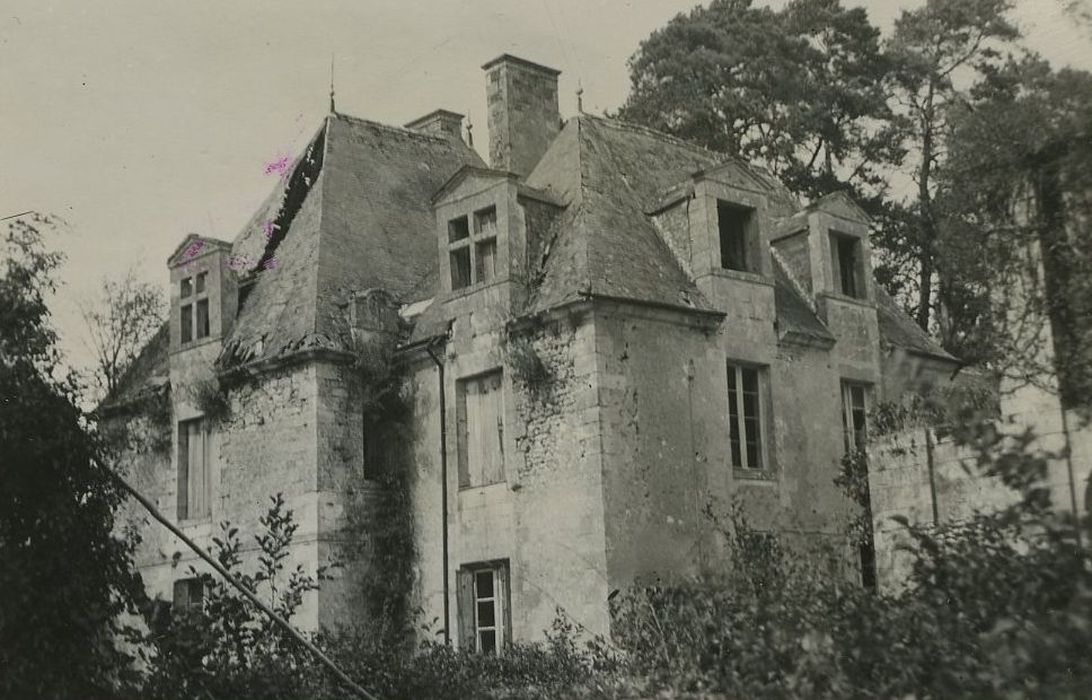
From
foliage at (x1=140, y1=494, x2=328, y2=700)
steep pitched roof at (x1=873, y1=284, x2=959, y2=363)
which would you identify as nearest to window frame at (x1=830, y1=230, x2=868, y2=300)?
steep pitched roof at (x1=873, y1=284, x2=959, y2=363)

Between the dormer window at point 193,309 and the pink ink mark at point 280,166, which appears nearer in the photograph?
the dormer window at point 193,309

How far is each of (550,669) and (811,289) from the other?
294 inches

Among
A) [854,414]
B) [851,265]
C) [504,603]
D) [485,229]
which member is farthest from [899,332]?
[504,603]

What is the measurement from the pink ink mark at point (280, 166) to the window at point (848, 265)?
27.5 ft

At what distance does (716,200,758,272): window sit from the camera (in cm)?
1725

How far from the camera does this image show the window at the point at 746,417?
16.5 m

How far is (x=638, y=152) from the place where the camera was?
62.5 ft

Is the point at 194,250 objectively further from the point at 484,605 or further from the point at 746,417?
the point at 746,417

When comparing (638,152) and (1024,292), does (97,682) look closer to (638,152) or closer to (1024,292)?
(1024,292)

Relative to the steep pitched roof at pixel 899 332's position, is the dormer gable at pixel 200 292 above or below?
above

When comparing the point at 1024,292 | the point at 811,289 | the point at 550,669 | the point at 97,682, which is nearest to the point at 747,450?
the point at 811,289

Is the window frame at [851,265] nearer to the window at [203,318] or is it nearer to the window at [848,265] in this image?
the window at [848,265]

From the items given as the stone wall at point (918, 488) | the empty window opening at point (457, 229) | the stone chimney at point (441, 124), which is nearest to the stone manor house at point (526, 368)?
the empty window opening at point (457, 229)

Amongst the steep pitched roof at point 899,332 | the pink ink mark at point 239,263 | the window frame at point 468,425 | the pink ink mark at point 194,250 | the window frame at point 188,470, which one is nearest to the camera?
the window frame at point 468,425
